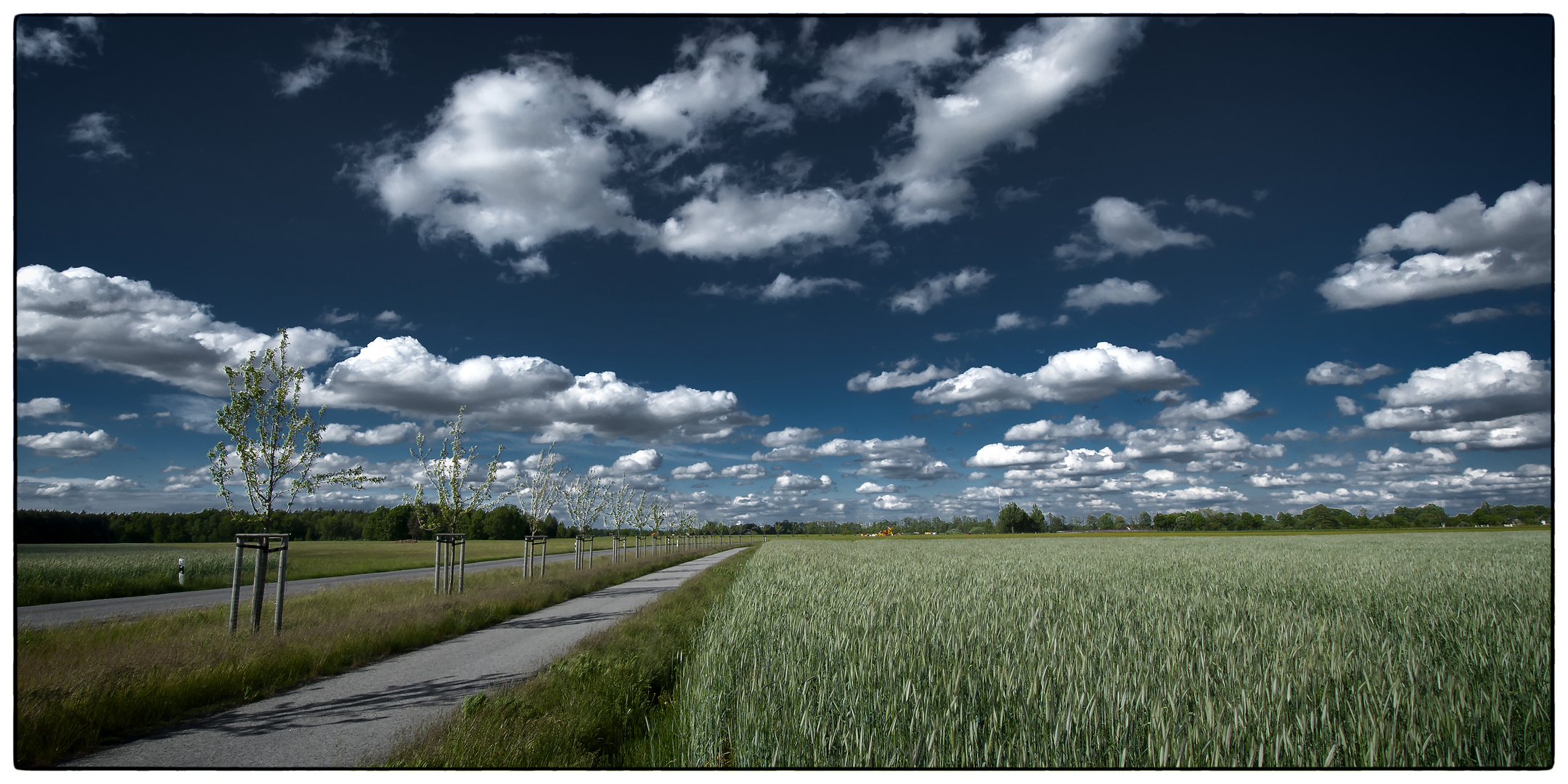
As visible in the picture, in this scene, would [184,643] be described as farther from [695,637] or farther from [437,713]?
[695,637]

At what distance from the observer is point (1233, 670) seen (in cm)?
462

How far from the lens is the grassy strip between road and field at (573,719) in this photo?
474 cm

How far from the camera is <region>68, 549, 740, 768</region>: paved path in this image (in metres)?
4.98

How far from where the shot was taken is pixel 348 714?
6168 mm

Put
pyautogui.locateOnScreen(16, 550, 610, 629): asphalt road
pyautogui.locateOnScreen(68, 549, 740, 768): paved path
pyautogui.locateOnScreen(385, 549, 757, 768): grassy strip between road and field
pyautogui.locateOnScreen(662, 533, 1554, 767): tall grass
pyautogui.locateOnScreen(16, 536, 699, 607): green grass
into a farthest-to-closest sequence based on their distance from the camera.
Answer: pyautogui.locateOnScreen(16, 536, 699, 607): green grass
pyautogui.locateOnScreen(16, 550, 610, 629): asphalt road
pyautogui.locateOnScreen(68, 549, 740, 768): paved path
pyautogui.locateOnScreen(385, 549, 757, 768): grassy strip between road and field
pyautogui.locateOnScreen(662, 533, 1554, 767): tall grass

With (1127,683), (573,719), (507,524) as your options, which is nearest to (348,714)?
(573,719)

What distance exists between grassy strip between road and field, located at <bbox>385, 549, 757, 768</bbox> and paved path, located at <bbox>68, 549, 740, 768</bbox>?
1.70 feet

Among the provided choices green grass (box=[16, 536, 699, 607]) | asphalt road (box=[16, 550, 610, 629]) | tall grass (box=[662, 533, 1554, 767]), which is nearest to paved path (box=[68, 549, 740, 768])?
tall grass (box=[662, 533, 1554, 767])

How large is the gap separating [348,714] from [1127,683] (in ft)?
22.9

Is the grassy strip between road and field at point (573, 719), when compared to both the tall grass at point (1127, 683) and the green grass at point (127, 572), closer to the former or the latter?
the tall grass at point (1127, 683)

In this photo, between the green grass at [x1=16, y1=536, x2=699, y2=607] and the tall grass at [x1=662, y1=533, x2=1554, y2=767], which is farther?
the green grass at [x1=16, y1=536, x2=699, y2=607]

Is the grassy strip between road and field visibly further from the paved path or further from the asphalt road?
the asphalt road

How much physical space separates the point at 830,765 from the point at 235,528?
514 inches
